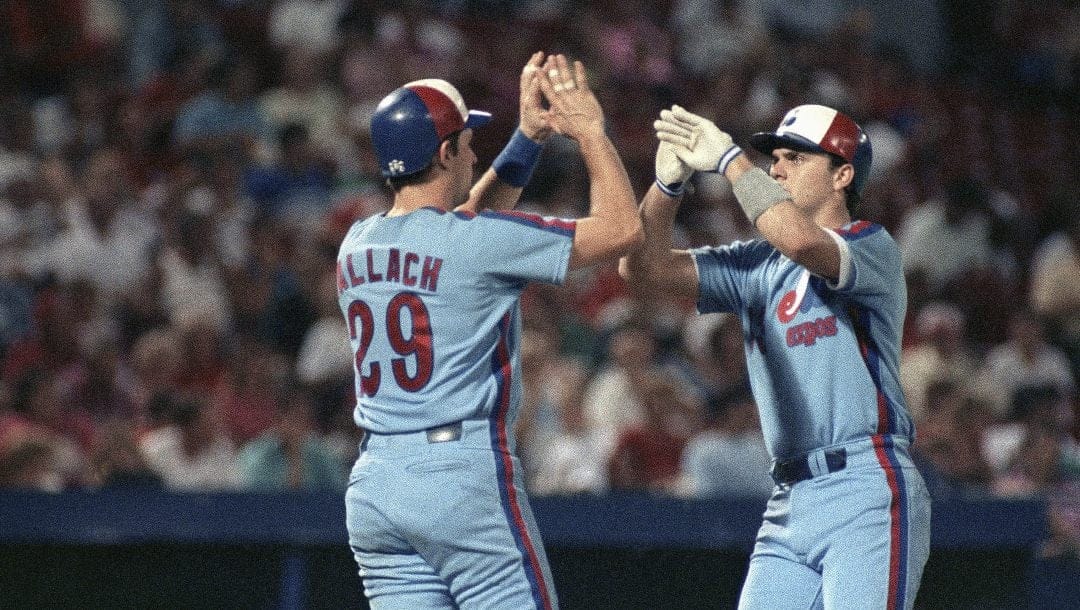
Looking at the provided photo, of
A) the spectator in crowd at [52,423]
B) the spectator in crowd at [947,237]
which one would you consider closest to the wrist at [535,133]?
the spectator in crowd at [52,423]

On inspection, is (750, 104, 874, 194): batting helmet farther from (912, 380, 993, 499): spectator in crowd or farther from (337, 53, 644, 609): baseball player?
(912, 380, 993, 499): spectator in crowd

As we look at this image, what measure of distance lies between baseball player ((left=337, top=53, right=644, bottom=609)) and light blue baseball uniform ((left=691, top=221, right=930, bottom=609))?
62 centimetres

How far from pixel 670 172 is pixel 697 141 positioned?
22 cm

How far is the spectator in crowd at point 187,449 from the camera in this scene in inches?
298

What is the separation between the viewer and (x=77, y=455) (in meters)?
7.44

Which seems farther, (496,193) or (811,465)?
(496,193)

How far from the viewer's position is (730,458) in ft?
24.1

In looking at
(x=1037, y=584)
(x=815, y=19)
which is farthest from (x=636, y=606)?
(x=815, y=19)

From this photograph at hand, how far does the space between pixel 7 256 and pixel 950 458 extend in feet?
16.8

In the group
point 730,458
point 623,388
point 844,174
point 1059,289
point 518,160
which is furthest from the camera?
point 1059,289

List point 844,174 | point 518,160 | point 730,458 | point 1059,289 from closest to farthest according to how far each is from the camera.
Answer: point 844,174 < point 518,160 < point 730,458 < point 1059,289

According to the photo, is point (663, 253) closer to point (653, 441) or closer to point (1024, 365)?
point (653, 441)

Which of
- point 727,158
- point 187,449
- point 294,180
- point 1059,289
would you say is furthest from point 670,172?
point 1059,289

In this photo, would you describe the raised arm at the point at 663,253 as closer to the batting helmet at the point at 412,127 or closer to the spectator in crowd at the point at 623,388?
the batting helmet at the point at 412,127
